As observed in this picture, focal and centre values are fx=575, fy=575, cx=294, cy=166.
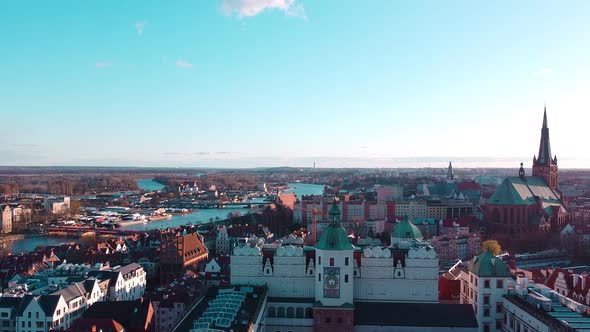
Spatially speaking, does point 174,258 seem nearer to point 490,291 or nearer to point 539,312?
point 490,291

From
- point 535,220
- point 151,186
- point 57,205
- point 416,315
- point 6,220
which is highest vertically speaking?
point 535,220

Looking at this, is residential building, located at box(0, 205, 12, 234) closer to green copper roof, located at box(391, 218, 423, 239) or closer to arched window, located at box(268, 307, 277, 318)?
green copper roof, located at box(391, 218, 423, 239)

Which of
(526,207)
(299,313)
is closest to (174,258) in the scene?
(299,313)

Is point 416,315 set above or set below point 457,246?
above

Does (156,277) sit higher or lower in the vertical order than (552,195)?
lower

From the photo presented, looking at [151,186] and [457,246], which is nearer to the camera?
[457,246]

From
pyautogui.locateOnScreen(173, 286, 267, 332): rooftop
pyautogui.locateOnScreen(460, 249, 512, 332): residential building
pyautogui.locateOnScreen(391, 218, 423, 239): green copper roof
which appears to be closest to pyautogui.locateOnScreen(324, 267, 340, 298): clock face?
pyautogui.locateOnScreen(173, 286, 267, 332): rooftop

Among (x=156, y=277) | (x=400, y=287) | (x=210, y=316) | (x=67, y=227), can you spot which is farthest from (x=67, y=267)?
(x=67, y=227)

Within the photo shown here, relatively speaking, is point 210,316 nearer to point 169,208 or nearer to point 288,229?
point 288,229
